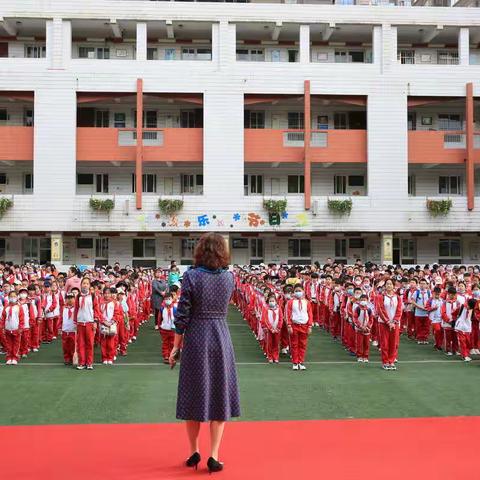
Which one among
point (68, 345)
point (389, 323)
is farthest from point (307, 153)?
point (68, 345)

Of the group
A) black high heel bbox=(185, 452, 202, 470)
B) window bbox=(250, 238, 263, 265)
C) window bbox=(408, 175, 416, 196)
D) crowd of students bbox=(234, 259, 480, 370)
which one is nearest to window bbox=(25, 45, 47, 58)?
window bbox=(250, 238, 263, 265)

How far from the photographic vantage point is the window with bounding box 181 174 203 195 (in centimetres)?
3459

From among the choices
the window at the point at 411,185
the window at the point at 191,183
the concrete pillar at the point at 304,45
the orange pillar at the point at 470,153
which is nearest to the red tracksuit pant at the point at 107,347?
the window at the point at 191,183

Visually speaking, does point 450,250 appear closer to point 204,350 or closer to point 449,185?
point 449,185

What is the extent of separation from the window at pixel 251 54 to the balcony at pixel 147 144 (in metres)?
5.31

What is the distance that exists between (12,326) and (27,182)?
23504 millimetres

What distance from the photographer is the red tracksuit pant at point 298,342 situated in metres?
12.1

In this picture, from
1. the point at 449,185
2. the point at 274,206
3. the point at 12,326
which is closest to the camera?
the point at 12,326

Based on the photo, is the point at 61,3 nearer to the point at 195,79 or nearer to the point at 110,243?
the point at 195,79

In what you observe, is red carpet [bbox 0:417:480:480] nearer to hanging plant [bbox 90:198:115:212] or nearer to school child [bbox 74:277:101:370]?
school child [bbox 74:277:101:370]

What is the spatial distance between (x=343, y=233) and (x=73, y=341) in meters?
22.8

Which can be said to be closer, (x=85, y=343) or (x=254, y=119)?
(x=85, y=343)

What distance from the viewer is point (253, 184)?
34906 millimetres

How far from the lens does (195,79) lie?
105 ft
